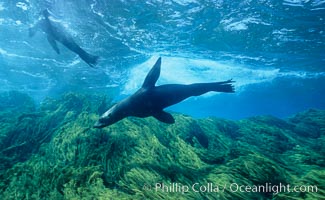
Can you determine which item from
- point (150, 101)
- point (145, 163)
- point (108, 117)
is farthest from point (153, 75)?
point (145, 163)

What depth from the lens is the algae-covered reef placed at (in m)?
3.50

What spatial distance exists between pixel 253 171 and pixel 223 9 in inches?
381

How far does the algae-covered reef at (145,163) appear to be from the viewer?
11.5ft

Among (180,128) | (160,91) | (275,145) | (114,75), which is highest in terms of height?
(114,75)

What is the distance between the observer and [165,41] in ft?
51.4

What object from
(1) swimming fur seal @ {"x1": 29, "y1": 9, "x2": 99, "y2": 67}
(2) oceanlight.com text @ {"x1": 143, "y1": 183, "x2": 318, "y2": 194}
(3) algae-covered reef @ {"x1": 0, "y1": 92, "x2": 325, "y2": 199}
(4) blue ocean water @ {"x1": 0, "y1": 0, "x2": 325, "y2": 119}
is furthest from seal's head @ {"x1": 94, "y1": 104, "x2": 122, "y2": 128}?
(4) blue ocean water @ {"x1": 0, "y1": 0, "x2": 325, "y2": 119}

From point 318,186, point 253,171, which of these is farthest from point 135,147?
point 318,186

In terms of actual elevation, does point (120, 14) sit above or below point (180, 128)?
above

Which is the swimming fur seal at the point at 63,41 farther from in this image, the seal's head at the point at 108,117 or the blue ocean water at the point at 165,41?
the blue ocean water at the point at 165,41

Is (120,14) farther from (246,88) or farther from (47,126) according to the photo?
(246,88)

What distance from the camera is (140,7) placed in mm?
11086

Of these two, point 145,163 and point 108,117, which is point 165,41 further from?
point 145,163

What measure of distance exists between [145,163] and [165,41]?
12.4m

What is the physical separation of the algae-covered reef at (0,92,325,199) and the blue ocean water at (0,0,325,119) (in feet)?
20.3
